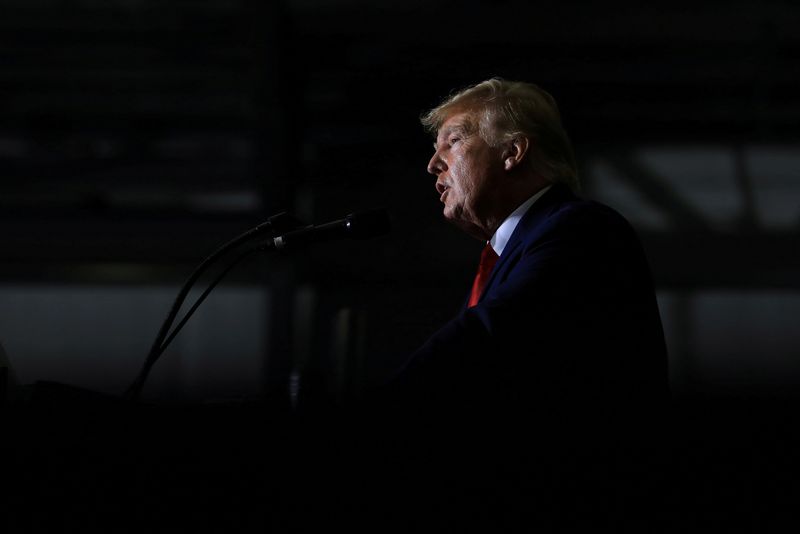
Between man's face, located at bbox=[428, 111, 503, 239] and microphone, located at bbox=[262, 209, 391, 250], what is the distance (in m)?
0.38

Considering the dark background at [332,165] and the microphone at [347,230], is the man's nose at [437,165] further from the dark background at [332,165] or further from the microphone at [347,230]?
the dark background at [332,165]

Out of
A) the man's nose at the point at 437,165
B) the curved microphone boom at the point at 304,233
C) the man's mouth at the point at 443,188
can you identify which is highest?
the man's nose at the point at 437,165

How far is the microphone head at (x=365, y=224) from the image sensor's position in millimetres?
1133

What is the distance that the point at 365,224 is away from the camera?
113 cm

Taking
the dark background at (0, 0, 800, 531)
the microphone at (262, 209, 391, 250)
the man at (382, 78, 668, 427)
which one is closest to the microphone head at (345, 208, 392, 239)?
the microphone at (262, 209, 391, 250)

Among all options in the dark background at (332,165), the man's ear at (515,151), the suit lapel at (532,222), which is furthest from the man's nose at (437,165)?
the dark background at (332,165)

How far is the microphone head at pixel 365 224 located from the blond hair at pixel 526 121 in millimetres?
434

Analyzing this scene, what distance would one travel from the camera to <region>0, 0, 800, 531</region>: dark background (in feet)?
14.1

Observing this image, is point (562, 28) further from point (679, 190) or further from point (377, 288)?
point (377, 288)

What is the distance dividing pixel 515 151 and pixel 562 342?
0.53 m

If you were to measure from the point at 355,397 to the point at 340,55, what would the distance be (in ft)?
12.9

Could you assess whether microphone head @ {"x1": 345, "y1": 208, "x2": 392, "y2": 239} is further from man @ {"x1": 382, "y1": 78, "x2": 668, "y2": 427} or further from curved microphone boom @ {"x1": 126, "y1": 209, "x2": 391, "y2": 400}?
man @ {"x1": 382, "y1": 78, "x2": 668, "y2": 427}

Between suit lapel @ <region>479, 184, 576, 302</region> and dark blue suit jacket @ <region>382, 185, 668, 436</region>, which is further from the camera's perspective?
suit lapel @ <region>479, 184, 576, 302</region>

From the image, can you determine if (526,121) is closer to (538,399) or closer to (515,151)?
(515,151)
